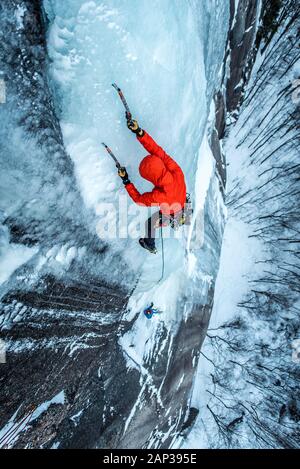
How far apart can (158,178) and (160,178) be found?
14mm

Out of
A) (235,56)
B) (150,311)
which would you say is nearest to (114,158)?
→ (150,311)

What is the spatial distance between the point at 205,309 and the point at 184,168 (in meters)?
3.01

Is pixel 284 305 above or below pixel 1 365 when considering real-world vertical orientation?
below

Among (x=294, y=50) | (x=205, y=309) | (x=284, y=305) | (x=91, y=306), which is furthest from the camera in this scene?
(x=284, y=305)

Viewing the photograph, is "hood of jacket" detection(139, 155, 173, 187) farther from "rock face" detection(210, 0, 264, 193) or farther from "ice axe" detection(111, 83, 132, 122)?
"rock face" detection(210, 0, 264, 193)

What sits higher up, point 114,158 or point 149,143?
point 149,143

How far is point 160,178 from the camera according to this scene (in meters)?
2.00

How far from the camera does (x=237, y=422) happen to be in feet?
23.3

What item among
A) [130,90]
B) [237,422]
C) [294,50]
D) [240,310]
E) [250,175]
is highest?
[294,50]

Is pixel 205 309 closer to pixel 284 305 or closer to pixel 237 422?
pixel 284 305

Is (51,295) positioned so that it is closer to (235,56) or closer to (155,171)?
(155,171)

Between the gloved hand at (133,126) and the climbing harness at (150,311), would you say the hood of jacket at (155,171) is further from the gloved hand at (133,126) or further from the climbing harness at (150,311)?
the climbing harness at (150,311)

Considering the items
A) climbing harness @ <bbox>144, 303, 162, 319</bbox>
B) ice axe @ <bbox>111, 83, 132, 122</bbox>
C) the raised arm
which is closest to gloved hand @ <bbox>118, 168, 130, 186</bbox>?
the raised arm
